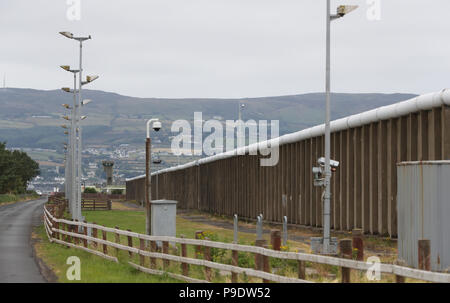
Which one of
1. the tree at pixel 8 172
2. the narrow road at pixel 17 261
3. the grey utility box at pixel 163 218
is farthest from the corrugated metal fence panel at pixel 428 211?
the tree at pixel 8 172

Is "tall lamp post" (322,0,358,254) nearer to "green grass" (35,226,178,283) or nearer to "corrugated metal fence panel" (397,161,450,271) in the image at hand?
"corrugated metal fence panel" (397,161,450,271)

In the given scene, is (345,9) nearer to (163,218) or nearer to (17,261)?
(163,218)

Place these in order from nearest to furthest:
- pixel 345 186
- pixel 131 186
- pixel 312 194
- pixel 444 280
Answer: pixel 444 280, pixel 345 186, pixel 312 194, pixel 131 186

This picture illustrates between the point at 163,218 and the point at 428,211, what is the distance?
403 inches

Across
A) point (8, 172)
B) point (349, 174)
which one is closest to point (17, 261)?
point (349, 174)

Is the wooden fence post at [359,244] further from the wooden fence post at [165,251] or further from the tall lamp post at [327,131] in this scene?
the tall lamp post at [327,131]

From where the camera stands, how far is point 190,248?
2814 centimetres

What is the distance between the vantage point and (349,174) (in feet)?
106

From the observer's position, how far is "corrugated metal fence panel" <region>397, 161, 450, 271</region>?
16.8m

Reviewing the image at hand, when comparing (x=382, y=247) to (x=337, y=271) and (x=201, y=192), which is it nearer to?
(x=337, y=271)

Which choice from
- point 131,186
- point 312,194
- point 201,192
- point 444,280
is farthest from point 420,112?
point 131,186

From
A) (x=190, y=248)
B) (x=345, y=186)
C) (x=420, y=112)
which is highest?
(x=420, y=112)
